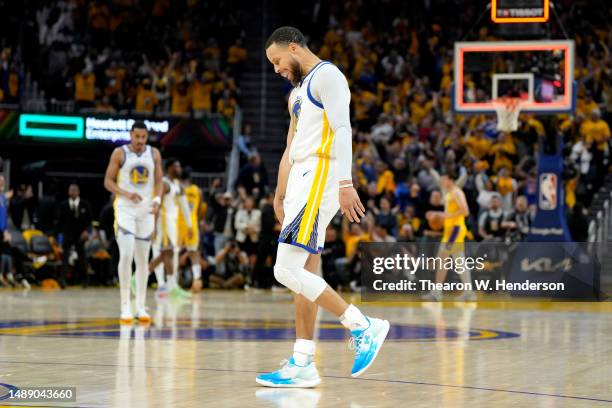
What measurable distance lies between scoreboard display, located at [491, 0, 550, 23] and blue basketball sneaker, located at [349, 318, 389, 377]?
12.0 meters

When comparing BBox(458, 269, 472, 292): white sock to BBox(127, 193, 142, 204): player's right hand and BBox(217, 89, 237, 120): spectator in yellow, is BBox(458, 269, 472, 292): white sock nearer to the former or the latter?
BBox(127, 193, 142, 204): player's right hand

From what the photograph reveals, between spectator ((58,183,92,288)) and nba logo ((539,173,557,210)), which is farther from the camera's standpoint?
spectator ((58,183,92,288))

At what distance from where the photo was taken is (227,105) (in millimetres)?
29391

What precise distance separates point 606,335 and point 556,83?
9.06 metres

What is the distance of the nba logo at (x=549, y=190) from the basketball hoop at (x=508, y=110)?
3.86 feet

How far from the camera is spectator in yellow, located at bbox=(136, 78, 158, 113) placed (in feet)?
95.0

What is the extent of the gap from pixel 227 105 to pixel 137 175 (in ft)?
52.8

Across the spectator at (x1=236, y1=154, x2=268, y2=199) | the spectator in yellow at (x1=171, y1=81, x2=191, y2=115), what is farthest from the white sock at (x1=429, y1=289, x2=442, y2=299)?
the spectator in yellow at (x1=171, y1=81, x2=191, y2=115)

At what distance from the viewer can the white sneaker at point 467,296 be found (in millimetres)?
18844

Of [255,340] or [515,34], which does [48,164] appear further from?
[255,340]

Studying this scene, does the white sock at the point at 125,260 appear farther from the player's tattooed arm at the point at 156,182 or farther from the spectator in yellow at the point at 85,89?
the spectator in yellow at the point at 85,89

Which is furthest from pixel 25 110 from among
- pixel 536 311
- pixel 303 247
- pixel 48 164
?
pixel 303 247

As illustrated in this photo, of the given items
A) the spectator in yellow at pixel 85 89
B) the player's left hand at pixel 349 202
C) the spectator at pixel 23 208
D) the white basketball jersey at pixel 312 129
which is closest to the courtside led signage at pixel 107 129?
the spectator in yellow at pixel 85 89

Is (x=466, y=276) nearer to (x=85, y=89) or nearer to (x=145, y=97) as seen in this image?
(x=145, y=97)
